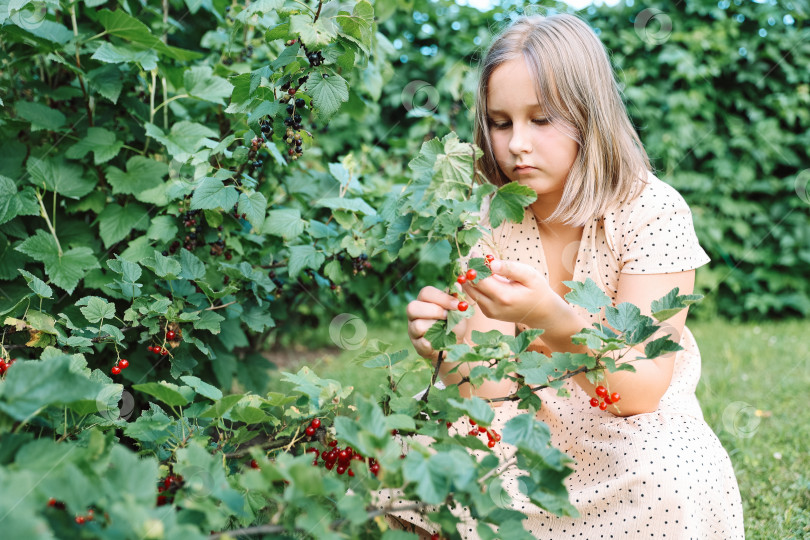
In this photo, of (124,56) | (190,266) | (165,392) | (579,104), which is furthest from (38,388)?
(579,104)

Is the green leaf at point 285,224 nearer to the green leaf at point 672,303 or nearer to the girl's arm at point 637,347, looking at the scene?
the girl's arm at point 637,347

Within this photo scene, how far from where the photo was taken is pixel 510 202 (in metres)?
0.97

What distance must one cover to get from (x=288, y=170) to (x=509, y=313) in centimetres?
94

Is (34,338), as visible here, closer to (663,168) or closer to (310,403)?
(310,403)

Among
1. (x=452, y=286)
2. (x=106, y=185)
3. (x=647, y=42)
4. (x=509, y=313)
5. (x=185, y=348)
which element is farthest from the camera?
(x=647, y=42)

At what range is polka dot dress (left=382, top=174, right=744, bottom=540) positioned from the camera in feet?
3.99

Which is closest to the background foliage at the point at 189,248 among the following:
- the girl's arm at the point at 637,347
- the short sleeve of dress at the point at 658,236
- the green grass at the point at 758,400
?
the girl's arm at the point at 637,347

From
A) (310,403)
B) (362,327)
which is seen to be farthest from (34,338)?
(362,327)

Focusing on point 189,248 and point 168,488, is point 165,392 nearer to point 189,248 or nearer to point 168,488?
point 168,488

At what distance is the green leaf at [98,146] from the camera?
1571 millimetres

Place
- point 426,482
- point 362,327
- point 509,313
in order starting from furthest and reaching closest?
point 362,327
point 509,313
point 426,482

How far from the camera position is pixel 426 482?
754 mm

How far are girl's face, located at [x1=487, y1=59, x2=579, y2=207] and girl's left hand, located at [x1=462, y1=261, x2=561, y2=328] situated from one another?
1.27ft

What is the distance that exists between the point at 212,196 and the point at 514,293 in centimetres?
68
